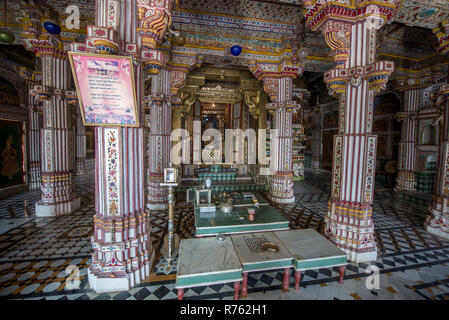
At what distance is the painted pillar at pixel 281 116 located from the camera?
23.4 ft

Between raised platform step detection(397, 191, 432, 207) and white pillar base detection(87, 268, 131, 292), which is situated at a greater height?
raised platform step detection(397, 191, 432, 207)

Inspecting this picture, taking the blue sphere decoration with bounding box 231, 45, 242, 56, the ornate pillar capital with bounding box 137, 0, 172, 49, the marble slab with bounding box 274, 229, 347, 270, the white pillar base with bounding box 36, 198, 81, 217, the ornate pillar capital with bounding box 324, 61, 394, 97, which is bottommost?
the white pillar base with bounding box 36, 198, 81, 217

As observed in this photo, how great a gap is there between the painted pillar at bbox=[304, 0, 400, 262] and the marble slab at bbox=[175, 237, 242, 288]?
8.63ft

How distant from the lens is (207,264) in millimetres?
2609

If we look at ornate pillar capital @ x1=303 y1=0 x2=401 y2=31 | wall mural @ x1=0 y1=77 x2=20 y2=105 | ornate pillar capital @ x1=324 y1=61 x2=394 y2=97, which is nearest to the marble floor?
ornate pillar capital @ x1=324 y1=61 x2=394 y2=97

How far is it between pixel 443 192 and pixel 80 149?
17.4 meters

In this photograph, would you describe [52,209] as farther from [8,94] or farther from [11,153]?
→ [8,94]

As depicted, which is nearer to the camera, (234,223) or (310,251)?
(310,251)

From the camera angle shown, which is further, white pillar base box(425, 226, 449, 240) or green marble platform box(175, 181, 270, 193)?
green marble platform box(175, 181, 270, 193)

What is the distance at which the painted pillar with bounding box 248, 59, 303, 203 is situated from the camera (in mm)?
7125

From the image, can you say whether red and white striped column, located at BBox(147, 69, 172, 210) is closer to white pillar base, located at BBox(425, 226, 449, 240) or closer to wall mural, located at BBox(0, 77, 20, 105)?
wall mural, located at BBox(0, 77, 20, 105)

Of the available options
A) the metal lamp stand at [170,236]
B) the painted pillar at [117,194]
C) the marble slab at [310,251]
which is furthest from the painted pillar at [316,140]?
the painted pillar at [117,194]

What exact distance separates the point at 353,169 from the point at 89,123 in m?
4.74

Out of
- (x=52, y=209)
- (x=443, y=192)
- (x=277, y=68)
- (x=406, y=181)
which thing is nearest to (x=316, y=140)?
(x=406, y=181)
